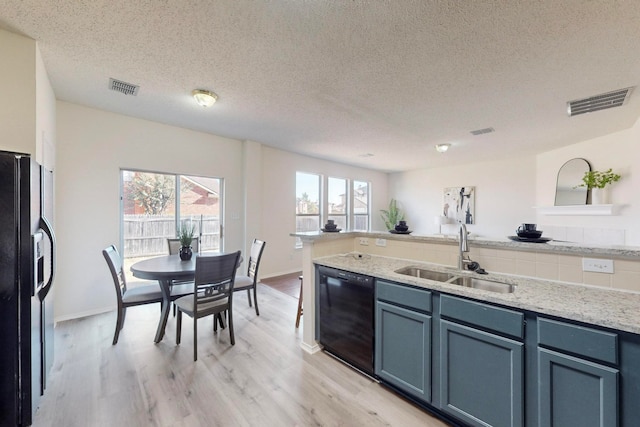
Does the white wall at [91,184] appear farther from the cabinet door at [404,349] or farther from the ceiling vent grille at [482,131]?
the ceiling vent grille at [482,131]

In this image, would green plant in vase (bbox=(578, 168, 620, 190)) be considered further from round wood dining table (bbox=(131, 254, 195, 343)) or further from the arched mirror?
round wood dining table (bbox=(131, 254, 195, 343))

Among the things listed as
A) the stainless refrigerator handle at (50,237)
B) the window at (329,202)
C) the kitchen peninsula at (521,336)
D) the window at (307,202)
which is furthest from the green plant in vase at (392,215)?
the stainless refrigerator handle at (50,237)

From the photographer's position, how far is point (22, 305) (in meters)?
1.60

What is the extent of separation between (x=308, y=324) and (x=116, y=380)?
5.34 feet

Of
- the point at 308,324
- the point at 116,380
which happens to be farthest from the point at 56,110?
the point at 308,324

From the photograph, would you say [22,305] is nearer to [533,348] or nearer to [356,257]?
[356,257]

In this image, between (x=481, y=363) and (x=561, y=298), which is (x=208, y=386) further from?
(x=561, y=298)

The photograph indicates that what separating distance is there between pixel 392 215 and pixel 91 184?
687 cm

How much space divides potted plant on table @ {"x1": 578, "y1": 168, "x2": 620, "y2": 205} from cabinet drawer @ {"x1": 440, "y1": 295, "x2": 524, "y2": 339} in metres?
4.44

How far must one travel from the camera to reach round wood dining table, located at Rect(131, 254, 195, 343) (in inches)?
98.1

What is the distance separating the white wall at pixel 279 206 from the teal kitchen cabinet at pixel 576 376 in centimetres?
457

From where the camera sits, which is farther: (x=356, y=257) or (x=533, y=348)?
(x=356, y=257)

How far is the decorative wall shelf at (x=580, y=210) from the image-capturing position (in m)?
4.00

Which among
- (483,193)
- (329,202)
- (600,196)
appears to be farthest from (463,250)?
(483,193)
